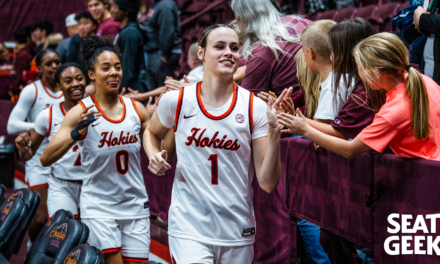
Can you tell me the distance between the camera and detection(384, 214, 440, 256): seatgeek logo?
2.27 m

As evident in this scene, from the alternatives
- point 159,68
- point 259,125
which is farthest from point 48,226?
A: point 159,68

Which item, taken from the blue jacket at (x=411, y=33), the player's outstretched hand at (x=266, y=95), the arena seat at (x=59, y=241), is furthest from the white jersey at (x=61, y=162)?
the blue jacket at (x=411, y=33)

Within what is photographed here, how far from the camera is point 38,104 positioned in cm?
555

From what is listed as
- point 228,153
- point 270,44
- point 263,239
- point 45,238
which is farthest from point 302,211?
point 45,238

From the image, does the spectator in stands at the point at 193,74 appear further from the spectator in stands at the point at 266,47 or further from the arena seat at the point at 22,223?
the arena seat at the point at 22,223

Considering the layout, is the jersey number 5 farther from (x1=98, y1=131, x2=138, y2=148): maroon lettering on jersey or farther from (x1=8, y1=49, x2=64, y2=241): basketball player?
(x1=8, y1=49, x2=64, y2=241): basketball player

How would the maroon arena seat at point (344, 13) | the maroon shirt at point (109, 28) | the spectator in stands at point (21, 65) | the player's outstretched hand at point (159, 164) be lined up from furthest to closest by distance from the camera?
the spectator in stands at point (21, 65) < the maroon arena seat at point (344, 13) < the maroon shirt at point (109, 28) < the player's outstretched hand at point (159, 164)

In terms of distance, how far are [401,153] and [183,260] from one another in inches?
46.3

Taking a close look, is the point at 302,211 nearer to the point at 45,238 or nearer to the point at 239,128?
the point at 239,128

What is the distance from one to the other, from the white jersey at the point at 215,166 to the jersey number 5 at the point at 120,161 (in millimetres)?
1012

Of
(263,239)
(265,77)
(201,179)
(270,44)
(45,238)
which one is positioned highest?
(270,44)

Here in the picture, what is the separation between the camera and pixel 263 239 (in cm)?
363

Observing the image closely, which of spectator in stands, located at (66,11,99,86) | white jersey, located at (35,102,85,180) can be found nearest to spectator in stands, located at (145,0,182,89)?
spectator in stands, located at (66,11,99,86)

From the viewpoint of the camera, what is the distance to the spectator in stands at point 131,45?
5637 mm
